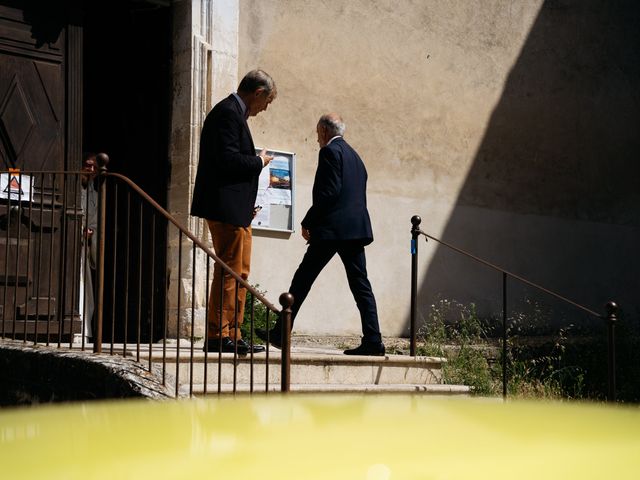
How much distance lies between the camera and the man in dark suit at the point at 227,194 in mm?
6031

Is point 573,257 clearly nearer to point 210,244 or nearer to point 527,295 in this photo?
point 527,295

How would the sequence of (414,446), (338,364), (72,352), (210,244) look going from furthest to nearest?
(210,244)
(338,364)
(72,352)
(414,446)

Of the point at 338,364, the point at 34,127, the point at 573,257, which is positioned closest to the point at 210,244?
the point at 34,127

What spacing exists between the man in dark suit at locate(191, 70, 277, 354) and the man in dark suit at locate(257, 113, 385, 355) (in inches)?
28.5

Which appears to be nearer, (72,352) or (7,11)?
(72,352)

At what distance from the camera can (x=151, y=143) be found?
8625 millimetres

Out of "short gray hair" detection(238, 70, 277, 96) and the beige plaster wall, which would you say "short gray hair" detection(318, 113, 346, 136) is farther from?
the beige plaster wall

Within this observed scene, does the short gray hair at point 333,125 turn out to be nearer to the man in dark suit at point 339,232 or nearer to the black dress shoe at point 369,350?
the man in dark suit at point 339,232

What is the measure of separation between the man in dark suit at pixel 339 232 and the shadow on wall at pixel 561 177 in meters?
3.33

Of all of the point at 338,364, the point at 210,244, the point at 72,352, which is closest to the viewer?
the point at 72,352

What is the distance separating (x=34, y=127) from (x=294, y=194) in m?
2.44

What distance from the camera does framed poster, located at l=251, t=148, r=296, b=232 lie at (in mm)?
8891

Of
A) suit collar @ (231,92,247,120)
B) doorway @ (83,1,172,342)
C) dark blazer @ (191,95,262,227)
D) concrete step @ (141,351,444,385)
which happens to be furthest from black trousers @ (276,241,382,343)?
doorway @ (83,1,172,342)

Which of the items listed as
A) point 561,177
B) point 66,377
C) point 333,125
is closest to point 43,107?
point 333,125
